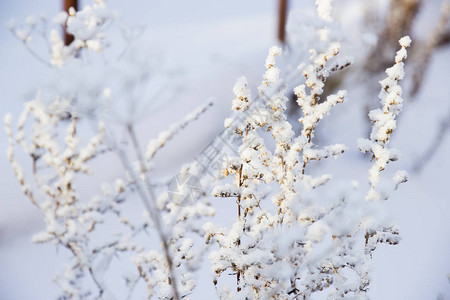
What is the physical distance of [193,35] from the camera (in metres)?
4.08

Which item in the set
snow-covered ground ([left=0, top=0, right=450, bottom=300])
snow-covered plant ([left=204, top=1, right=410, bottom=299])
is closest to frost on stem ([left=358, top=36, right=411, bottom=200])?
snow-covered plant ([left=204, top=1, right=410, bottom=299])

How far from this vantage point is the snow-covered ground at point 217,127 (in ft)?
7.63

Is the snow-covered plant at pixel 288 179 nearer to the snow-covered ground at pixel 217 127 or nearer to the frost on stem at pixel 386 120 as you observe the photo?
the frost on stem at pixel 386 120

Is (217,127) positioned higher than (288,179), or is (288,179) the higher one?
(217,127)

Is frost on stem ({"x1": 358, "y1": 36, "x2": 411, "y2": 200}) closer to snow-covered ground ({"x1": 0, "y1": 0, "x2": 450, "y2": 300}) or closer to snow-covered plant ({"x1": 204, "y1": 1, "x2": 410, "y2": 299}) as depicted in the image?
snow-covered plant ({"x1": 204, "y1": 1, "x2": 410, "y2": 299})

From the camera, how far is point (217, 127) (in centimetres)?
366

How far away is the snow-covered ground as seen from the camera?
233 centimetres

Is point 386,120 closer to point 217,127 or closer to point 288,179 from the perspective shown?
point 288,179

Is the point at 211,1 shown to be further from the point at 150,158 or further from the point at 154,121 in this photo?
the point at 150,158

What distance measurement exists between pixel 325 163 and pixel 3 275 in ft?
8.79

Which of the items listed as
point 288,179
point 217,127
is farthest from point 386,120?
point 217,127

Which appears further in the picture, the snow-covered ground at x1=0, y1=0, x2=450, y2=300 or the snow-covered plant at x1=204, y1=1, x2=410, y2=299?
the snow-covered ground at x1=0, y1=0, x2=450, y2=300

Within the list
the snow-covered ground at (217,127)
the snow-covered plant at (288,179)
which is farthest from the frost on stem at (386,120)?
the snow-covered ground at (217,127)

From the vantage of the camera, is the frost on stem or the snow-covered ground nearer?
the frost on stem
